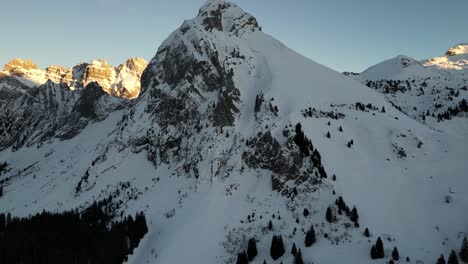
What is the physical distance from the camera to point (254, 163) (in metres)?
112

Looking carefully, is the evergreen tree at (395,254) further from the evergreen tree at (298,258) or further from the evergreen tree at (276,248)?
the evergreen tree at (276,248)

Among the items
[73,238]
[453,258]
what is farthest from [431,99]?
[73,238]

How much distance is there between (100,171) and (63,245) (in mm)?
44203

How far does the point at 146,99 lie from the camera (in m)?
170

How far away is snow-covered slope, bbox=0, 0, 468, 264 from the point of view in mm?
85688

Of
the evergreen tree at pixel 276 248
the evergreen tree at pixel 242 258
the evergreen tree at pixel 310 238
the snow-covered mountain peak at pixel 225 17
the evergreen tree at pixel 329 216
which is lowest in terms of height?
the evergreen tree at pixel 242 258

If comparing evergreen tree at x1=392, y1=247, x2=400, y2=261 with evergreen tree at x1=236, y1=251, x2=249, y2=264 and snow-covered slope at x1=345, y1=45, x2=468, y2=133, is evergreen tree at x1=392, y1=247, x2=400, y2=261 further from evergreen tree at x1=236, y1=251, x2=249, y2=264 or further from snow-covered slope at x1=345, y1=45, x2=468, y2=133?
snow-covered slope at x1=345, y1=45, x2=468, y2=133

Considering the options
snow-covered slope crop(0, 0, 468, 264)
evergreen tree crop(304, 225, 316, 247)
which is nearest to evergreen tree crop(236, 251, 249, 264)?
snow-covered slope crop(0, 0, 468, 264)

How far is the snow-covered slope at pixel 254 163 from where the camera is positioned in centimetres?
8569

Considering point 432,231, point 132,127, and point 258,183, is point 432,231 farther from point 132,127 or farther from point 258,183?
point 132,127

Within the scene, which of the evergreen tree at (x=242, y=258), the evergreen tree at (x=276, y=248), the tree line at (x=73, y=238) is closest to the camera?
the evergreen tree at (x=276, y=248)

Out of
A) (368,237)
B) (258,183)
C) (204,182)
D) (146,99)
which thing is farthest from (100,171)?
(368,237)

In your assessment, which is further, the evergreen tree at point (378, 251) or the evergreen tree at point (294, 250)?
the evergreen tree at point (294, 250)

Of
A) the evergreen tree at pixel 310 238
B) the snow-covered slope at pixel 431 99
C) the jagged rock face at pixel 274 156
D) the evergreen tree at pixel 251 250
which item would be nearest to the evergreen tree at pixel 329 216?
the evergreen tree at pixel 310 238
